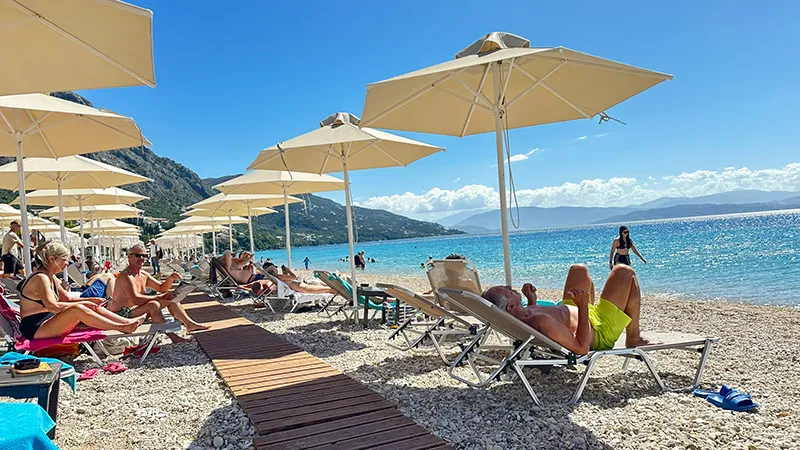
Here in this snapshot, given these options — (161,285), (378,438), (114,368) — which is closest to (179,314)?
(161,285)

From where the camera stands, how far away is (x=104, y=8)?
2.73 metres

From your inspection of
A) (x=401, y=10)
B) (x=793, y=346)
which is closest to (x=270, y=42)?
(x=401, y=10)

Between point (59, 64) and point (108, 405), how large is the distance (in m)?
2.34

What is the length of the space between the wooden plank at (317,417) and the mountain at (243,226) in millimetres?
34457

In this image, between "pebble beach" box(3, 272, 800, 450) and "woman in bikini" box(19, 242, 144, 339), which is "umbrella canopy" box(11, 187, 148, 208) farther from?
"pebble beach" box(3, 272, 800, 450)

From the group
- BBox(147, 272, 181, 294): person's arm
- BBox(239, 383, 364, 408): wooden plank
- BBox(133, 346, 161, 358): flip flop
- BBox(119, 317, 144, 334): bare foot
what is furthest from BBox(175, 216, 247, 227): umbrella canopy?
BBox(239, 383, 364, 408): wooden plank

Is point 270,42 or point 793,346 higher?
point 270,42

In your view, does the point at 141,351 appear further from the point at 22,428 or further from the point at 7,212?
the point at 7,212

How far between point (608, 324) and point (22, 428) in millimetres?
3121

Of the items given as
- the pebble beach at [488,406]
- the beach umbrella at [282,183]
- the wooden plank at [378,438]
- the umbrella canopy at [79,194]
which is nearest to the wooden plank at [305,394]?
the pebble beach at [488,406]

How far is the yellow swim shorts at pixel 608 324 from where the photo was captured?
10.9ft

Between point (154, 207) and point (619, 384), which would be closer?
point (619, 384)

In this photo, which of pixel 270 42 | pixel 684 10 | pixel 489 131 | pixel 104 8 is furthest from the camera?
pixel 270 42

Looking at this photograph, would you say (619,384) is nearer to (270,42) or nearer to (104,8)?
(104,8)
